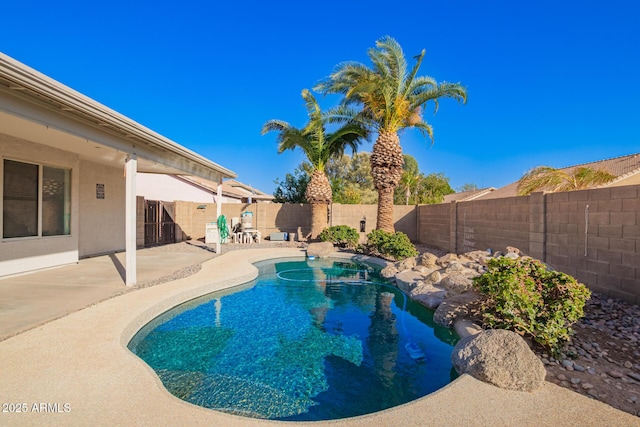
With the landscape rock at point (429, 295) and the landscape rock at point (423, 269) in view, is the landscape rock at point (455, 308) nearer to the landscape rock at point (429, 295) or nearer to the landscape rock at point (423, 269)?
the landscape rock at point (429, 295)

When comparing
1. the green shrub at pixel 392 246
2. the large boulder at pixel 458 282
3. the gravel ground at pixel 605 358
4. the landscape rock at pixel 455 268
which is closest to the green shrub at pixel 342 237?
the green shrub at pixel 392 246

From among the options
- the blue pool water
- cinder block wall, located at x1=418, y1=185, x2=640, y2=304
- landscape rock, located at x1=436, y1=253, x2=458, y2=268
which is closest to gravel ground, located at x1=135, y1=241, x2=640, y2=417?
cinder block wall, located at x1=418, y1=185, x2=640, y2=304

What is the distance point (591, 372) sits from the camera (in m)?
3.54

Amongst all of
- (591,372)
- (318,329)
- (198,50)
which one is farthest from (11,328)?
(198,50)

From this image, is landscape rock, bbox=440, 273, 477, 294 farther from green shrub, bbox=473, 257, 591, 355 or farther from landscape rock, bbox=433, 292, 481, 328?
green shrub, bbox=473, 257, 591, 355

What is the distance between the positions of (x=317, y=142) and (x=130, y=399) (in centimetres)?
1424

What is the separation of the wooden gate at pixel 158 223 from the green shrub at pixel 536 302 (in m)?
14.2

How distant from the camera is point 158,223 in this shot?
15.5m

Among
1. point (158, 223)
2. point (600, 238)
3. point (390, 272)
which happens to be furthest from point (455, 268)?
point (158, 223)

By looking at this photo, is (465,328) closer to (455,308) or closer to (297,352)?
(455,308)

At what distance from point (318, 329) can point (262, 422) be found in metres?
3.21

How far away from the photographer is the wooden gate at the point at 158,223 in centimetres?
1476

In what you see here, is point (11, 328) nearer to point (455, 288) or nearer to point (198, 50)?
point (455, 288)

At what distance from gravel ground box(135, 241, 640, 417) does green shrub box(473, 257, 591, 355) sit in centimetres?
24
